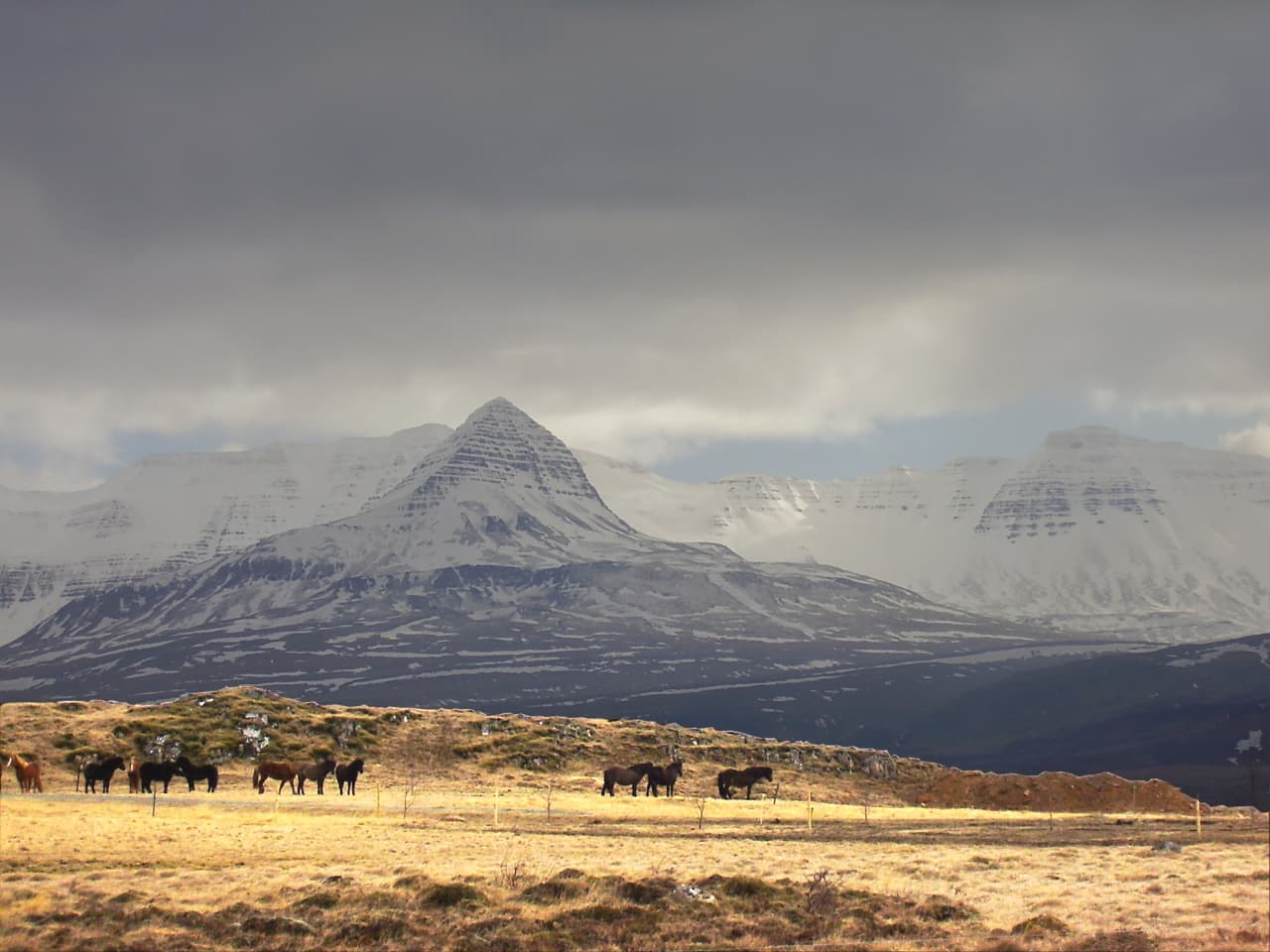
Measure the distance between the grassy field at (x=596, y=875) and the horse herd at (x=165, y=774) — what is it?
1732mm

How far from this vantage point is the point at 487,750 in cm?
12975

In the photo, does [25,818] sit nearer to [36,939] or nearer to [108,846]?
[108,846]

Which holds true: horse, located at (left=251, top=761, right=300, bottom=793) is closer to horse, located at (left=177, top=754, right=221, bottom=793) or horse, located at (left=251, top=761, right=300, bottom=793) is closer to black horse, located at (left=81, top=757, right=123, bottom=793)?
horse, located at (left=177, top=754, right=221, bottom=793)

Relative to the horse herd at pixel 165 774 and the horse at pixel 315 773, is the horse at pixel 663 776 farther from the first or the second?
the horse at pixel 315 773

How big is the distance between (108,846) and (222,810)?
18.4 metres

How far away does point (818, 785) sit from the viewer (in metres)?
126

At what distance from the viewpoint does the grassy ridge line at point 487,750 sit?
4710 inches

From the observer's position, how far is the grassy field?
52281 mm

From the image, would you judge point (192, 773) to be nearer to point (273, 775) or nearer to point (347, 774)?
point (273, 775)

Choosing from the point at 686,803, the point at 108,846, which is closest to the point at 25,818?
the point at 108,846

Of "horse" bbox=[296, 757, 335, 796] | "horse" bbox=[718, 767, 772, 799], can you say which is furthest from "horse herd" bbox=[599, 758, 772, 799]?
"horse" bbox=[296, 757, 335, 796]

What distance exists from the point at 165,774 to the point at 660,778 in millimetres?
32663

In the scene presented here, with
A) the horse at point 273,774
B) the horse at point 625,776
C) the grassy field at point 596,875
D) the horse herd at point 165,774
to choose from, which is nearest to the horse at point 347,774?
the horse herd at point 165,774

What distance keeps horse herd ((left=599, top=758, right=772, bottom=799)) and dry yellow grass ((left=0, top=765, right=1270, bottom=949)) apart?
30513 mm
